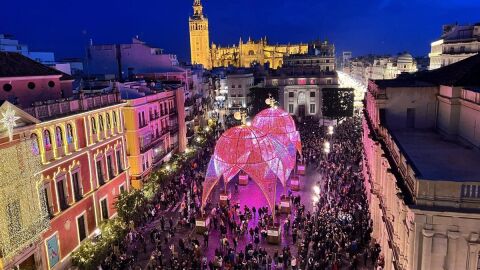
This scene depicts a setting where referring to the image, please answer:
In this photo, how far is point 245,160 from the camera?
27391 mm

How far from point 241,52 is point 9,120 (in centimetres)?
14117

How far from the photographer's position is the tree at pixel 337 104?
63188mm

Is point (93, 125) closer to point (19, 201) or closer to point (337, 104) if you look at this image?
point (19, 201)

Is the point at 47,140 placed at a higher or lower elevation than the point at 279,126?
higher

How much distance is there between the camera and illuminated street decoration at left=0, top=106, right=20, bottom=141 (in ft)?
55.8

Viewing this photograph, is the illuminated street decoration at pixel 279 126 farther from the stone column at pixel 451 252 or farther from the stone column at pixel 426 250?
the stone column at pixel 451 252

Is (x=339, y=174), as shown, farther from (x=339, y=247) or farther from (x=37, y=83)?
(x=37, y=83)

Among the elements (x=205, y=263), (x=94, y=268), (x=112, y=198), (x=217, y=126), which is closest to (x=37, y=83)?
(x=112, y=198)

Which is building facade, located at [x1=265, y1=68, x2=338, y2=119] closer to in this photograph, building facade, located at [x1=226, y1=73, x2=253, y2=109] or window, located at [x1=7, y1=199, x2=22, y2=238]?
building facade, located at [x1=226, y1=73, x2=253, y2=109]

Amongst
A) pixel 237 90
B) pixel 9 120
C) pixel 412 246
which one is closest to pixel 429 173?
pixel 412 246

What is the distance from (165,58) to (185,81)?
4.01 meters

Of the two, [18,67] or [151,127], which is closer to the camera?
[18,67]

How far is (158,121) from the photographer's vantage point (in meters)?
39.7

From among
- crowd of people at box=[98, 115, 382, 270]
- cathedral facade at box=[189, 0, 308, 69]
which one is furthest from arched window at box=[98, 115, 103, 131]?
cathedral facade at box=[189, 0, 308, 69]
